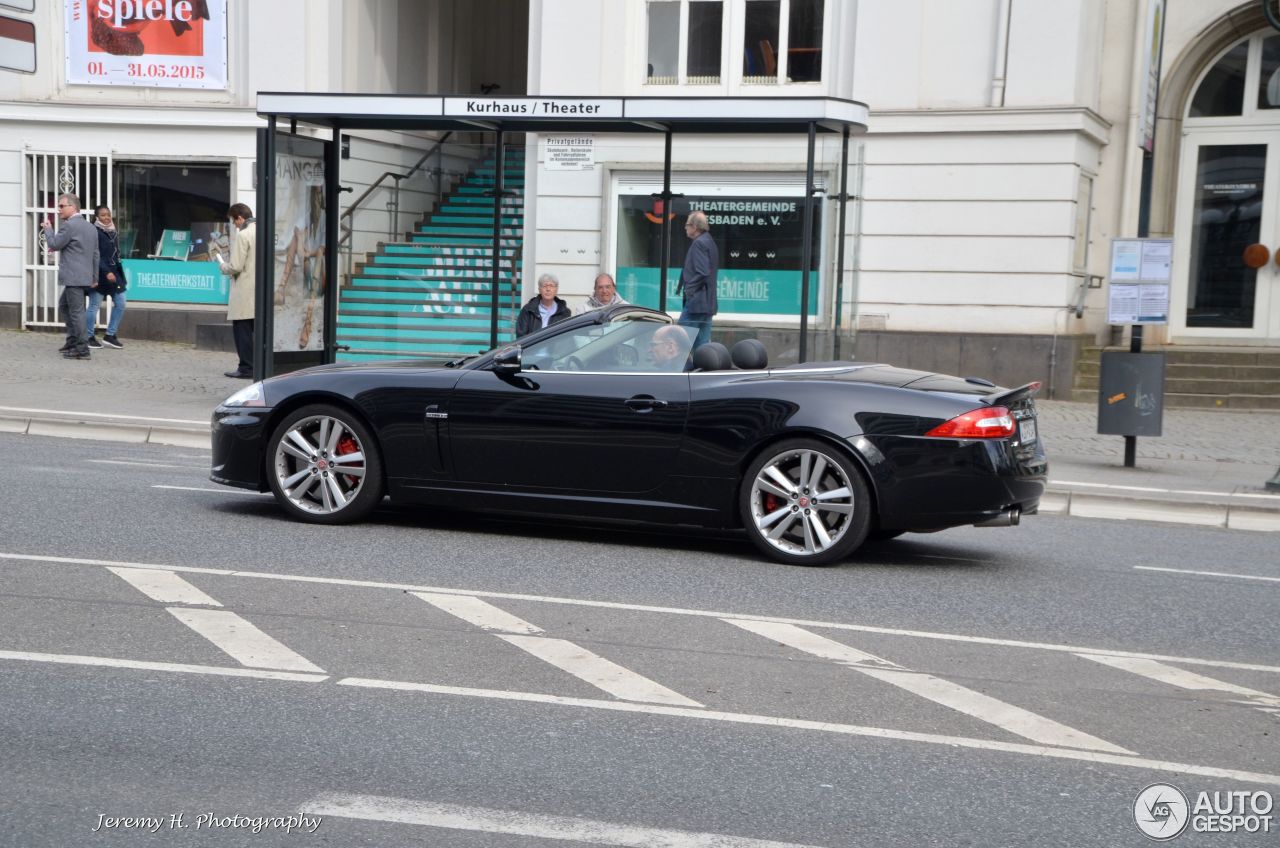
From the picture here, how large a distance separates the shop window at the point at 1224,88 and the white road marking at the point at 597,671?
17950 mm

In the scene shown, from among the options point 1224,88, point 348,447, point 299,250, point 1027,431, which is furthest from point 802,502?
point 1224,88

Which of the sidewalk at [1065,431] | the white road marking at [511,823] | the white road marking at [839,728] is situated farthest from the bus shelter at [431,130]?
the white road marking at [511,823]

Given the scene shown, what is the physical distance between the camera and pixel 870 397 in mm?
7836

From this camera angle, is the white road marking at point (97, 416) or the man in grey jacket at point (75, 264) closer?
the white road marking at point (97, 416)

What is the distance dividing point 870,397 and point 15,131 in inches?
733

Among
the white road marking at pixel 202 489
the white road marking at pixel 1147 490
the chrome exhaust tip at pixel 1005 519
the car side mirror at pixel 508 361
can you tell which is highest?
the car side mirror at pixel 508 361

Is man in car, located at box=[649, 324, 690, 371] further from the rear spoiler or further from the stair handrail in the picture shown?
the stair handrail

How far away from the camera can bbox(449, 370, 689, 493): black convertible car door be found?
26.5 feet

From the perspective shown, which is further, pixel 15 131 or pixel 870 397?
pixel 15 131

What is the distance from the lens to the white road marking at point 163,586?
257 inches

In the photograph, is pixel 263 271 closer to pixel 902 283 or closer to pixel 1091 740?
pixel 902 283

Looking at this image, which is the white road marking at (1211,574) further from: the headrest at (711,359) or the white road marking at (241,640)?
the white road marking at (241,640)

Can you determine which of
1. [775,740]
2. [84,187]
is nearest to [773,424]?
[775,740]

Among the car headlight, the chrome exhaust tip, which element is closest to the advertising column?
the car headlight
